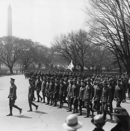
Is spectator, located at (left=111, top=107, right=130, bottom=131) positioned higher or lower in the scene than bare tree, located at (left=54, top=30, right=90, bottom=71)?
lower

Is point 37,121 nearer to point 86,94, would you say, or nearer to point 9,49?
point 86,94

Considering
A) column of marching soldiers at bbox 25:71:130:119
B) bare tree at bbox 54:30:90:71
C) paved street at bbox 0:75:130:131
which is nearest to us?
paved street at bbox 0:75:130:131

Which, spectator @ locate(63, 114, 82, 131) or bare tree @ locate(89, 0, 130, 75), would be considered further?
bare tree @ locate(89, 0, 130, 75)

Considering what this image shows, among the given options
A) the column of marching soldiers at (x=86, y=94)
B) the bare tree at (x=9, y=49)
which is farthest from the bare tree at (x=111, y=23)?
the bare tree at (x=9, y=49)

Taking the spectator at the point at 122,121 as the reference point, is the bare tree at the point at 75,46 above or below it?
above

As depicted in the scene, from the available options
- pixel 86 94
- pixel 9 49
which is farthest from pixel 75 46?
pixel 86 94

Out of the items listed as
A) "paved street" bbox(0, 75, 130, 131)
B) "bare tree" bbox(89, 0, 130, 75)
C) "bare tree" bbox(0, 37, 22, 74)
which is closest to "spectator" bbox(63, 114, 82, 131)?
"paved street" bbox(0, 75, 130, 131)

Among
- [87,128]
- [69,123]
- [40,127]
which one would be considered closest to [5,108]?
[40,127]

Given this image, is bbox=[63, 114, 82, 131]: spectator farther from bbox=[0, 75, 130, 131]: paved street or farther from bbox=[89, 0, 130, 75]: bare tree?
bbox=[89, 0, 130, 75]: bare tree

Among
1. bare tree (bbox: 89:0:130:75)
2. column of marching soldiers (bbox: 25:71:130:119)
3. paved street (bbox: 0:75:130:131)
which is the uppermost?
bare tree (bbox: 89:0:130:75)

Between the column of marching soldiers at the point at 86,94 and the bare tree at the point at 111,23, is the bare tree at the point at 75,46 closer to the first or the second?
the bare tree at the point at 111,23

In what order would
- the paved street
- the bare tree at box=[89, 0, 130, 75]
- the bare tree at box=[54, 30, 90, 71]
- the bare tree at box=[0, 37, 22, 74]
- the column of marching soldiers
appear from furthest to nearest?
1. the bare tree at box=[0, 37, 22, 74]
2. the bare tree at box=[54, 30, 90, 71]
3. the bare tree at box=[89, 0, 130, 75]
4. the column of marching soldiers
5. the paved street
